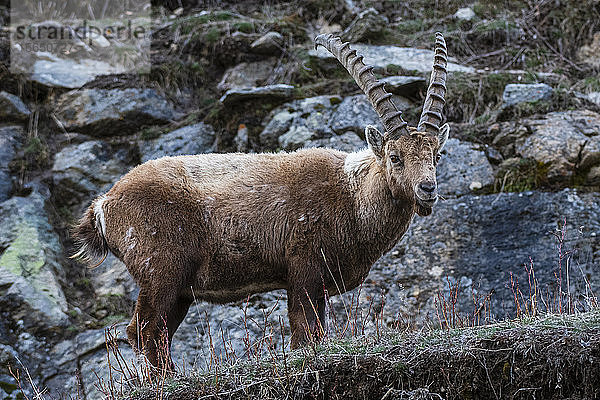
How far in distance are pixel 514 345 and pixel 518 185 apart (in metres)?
5.04

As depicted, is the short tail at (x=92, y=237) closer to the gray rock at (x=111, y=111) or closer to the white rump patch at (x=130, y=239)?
the white rump patch at (x=130, y=239)

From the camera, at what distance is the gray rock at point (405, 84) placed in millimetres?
10750

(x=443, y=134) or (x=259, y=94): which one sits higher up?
(x=259, y=94)

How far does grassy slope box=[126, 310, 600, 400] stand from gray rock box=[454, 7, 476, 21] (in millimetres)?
9832

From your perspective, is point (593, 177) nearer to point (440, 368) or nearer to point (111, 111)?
point (440, 368)

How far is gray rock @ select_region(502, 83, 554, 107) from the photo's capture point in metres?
10.3

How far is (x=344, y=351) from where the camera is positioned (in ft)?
16.4

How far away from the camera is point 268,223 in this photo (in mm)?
6637

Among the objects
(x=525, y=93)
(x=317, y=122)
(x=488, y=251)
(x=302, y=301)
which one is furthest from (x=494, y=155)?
(x=302, y=301)

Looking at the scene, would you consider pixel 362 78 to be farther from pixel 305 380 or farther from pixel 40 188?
pixel 40 188

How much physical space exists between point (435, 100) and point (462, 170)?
294cm

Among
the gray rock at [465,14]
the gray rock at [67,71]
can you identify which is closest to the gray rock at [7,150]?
the gray rock at [67,71]

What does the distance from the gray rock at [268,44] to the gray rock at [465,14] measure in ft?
13.3

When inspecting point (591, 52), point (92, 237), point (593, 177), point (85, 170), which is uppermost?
point (591, 52)
